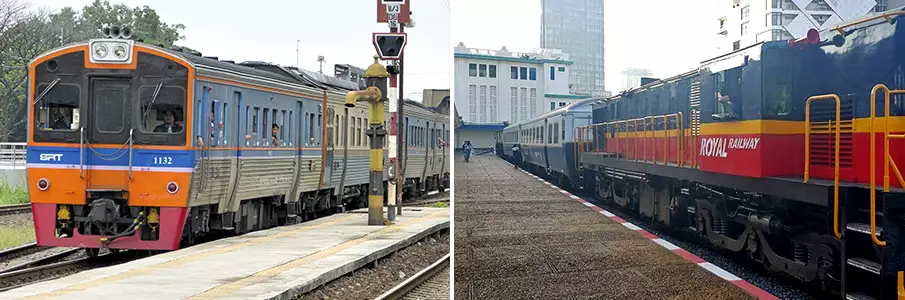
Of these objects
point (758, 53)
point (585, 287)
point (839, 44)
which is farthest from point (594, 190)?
point (839, 44)

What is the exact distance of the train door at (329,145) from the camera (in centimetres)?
1084

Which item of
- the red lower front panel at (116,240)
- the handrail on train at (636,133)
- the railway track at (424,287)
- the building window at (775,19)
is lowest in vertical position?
the railway track at (424,287)

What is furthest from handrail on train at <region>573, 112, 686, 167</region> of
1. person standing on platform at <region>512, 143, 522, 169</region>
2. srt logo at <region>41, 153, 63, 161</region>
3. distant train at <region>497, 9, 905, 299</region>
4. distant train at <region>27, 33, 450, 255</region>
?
srt logo at <region>41, 153, 63, 161</region>

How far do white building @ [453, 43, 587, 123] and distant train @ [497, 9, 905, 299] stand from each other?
0.08m

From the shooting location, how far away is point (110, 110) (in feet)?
23.5

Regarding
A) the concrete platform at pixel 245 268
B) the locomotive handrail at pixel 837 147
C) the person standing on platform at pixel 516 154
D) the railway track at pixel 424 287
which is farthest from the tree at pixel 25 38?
the locomotive handrail at pixel 837 147

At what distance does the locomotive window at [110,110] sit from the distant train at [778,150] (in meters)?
4.91

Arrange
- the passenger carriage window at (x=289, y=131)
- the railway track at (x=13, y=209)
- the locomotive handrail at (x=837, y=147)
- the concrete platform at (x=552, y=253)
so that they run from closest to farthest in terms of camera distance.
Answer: the locomotive handrail at (x=837, y=147) < the concrete platform at (x=552, y=253) < the passenger carriage window at (x=289, y=131) < the railway track at (x=13, y=209)

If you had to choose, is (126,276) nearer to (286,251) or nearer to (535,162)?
(286,251)

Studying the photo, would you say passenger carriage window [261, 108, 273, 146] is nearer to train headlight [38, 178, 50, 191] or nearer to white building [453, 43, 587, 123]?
train headlight [38, 178, 50, 191]

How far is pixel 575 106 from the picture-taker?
11.3 ft

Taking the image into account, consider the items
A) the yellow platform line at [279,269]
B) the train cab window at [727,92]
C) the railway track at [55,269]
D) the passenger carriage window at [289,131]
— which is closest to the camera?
the train cab window at [727,92]

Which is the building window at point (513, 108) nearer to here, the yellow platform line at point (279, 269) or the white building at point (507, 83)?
the white building at point (507, 83)

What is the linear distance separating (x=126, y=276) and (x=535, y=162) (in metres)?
3.61
